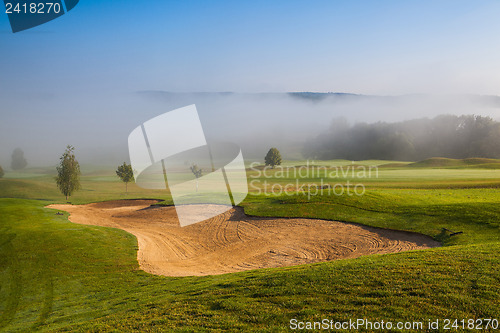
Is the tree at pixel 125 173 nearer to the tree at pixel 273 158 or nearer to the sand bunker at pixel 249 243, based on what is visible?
the sand bunker at pixel 249 243

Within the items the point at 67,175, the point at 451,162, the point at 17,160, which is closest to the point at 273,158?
the point at 451,162

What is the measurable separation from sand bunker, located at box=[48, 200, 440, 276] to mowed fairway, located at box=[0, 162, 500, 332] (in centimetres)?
192

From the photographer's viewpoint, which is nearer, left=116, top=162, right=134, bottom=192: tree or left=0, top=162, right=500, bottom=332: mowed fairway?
left=0, top=162, right=500, bottom=332: mowed fairway

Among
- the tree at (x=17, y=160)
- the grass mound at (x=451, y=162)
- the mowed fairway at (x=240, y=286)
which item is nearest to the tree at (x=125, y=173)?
the mowed fairway at (x=240, y=286)

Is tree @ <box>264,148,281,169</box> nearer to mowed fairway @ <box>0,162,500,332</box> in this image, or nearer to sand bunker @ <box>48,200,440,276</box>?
sand bunker @ <box>48,200,440,276</box>


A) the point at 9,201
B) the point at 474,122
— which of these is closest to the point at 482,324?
the point at 9,201

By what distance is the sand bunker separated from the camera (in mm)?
19031

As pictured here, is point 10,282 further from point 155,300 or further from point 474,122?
point 474,122

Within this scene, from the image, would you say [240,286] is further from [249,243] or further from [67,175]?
[67,175]

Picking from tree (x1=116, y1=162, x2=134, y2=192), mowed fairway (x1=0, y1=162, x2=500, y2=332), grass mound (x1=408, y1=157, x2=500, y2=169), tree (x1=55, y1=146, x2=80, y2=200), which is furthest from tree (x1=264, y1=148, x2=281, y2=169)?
mowed fairway (x1=0, y1=162, x2=500, y2=332)

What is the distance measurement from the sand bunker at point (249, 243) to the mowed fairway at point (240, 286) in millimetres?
1924

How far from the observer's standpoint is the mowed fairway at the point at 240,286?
308 inches

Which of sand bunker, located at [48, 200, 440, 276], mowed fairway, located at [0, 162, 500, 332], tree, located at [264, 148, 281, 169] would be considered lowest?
sand bunker, located at [48, 200, 440, 276]

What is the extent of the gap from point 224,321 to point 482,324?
263 inches
